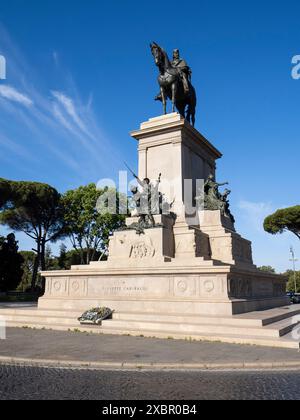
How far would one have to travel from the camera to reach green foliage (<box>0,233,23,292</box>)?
45594 mm

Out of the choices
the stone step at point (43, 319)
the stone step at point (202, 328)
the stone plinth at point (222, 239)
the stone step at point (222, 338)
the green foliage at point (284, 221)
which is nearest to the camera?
the stone step at point (222, 338)

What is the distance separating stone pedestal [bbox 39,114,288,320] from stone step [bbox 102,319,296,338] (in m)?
1.60

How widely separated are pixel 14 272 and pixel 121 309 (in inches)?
1344

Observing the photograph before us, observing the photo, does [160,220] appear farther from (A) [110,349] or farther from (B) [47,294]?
(A) [110,349]

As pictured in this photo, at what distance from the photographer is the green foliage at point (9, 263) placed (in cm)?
4559

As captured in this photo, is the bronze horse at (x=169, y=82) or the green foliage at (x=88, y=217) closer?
the bronze horse at (x=169, y=82)

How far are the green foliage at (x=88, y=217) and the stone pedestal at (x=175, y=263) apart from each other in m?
22.2

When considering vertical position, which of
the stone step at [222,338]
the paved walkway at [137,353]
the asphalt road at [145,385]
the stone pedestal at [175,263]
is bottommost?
the asphalt road at [145,385]

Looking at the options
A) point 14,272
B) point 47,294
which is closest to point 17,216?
point 14,272

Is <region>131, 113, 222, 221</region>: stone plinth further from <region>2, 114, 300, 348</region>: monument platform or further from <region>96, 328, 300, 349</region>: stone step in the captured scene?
<region>96, 328, 300, 349</region>: stone step

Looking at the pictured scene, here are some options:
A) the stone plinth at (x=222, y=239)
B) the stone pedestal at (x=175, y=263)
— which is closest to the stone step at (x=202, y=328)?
the stone pedestal at (x=175, y=263)

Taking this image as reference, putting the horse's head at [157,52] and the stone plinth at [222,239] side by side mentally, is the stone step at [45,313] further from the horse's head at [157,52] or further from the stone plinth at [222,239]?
the horse's head at [157,52]

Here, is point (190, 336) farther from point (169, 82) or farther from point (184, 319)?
point (169, 82)

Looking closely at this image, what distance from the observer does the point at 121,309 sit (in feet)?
51.4
